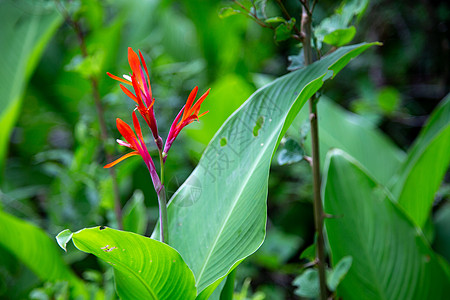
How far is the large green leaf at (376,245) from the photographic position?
0.75 meters

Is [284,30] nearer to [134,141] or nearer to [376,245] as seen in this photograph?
[134,141]

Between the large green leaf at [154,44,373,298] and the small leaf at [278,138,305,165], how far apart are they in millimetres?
62

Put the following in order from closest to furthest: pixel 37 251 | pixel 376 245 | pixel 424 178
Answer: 1. pixel 376 245
2. pixel 424 178
3. pixel 37 251

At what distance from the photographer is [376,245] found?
0.77 metres

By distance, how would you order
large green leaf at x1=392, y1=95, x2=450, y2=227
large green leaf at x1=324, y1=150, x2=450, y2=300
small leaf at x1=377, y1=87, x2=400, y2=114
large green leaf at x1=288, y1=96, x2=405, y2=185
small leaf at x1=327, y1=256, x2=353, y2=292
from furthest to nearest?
1. small leaf at x1=377, y1=87, x2=400, y2=114
2. large green leaf at x1=288, y1=96, x2=405, y2=185
3. large green leaf at x1=392, y1=95, x2=450, y2=227
4. large green leaf at x1=324, y1=150, x2=450, y2=300
5. small leaf at x1=327, y1=256, x2=353, y2=292

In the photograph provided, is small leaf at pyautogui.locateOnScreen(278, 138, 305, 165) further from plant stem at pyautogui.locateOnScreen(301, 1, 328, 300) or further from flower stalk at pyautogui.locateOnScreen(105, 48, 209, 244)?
flower stalk at pyautogui.locateOnScreen(105, 48, 209, 244)

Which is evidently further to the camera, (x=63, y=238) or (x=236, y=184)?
(x=236, y=184)

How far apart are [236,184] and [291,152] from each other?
101mm

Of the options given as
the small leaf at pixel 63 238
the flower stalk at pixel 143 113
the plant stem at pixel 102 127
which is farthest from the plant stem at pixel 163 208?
the plant stem at pixel 102 127

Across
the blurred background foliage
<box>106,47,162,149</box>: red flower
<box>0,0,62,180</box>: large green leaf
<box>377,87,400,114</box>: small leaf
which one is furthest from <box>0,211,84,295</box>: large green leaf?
<box>377,87,400,114</box>: small leaf

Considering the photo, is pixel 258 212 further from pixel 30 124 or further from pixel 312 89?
pixel 30 124

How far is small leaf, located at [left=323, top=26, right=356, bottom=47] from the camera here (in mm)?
574

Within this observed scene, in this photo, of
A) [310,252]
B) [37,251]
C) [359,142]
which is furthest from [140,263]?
[359,142]

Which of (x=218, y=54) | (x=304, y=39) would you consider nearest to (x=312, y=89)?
(x=304, y=39)
